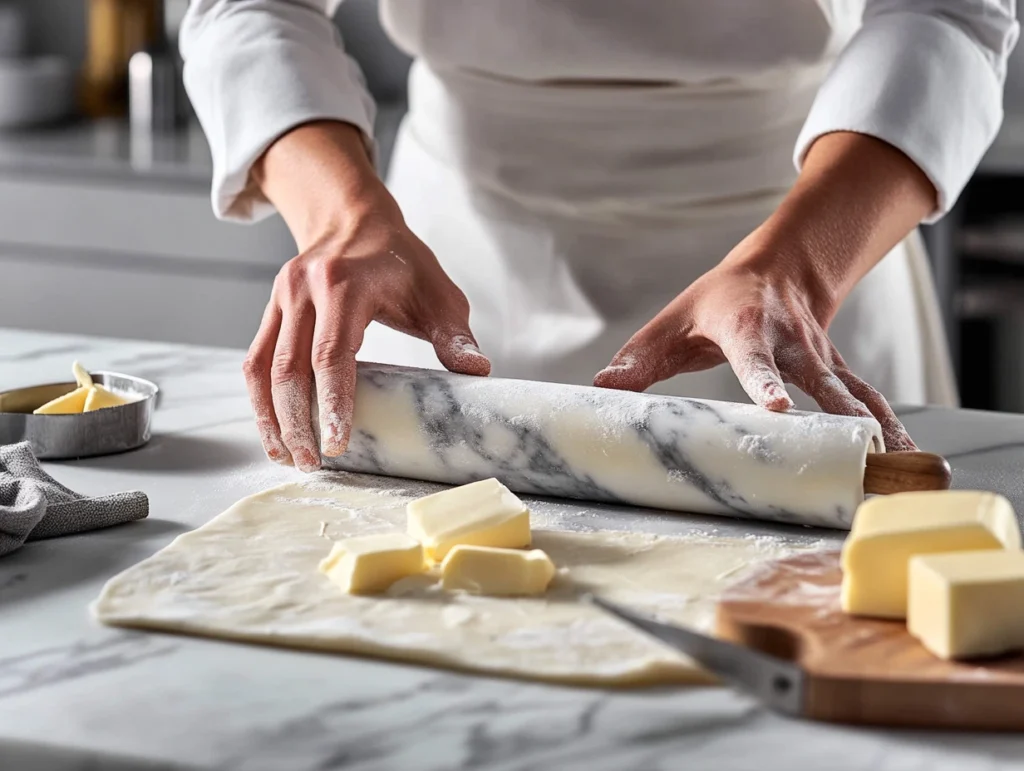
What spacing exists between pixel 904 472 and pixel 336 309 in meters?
0.44

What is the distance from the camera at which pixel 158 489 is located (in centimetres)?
102

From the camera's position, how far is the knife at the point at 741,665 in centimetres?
67

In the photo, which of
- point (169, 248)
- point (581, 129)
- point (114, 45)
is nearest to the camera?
point (581, 129)

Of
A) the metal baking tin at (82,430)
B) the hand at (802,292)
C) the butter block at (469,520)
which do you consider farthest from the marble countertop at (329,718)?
the hand at (802,292)

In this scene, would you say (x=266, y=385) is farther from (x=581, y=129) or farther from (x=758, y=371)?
(x=581, y=129)

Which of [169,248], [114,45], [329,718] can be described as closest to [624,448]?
[329,718]

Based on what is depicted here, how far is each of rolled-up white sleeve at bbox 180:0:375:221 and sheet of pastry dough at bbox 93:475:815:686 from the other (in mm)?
482

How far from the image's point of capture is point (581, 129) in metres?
1.42

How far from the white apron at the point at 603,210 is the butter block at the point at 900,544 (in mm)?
611

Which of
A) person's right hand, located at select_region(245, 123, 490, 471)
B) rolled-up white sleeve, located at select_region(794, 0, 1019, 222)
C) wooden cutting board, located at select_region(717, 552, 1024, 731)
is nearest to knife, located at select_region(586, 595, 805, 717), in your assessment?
wooden cutting board, located at select_region(717, 552, 1024, 731)

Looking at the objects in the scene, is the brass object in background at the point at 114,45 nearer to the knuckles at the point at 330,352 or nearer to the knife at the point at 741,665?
the knuckles at the point at 330,352

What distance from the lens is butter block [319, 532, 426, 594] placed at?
80cm

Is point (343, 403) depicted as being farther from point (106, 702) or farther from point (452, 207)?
point (452, 207)

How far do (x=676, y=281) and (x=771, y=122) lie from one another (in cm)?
19
